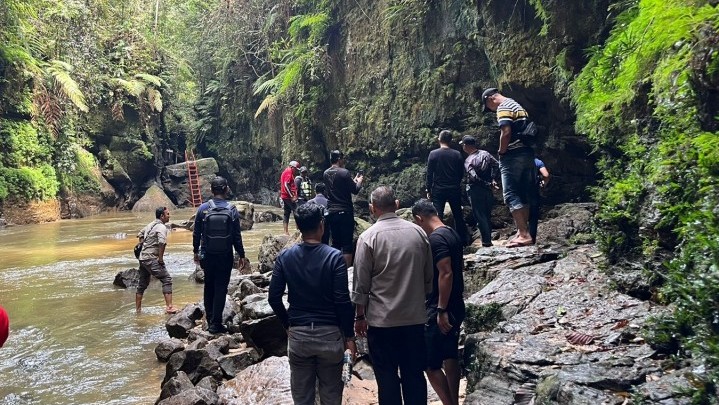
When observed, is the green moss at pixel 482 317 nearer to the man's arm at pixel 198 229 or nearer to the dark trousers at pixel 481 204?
the dark trousers at pixel 481 204

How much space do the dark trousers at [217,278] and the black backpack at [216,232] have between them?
0.12 meters

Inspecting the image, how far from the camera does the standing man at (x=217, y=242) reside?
711cm

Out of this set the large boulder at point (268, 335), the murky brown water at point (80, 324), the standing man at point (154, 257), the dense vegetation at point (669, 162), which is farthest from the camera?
Result: the standing man at point (154, 257)

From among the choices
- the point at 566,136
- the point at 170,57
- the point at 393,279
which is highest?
the point at 170,57

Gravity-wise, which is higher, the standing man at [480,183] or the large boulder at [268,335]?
the standing man at [480,183]

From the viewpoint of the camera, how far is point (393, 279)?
13.7 feet

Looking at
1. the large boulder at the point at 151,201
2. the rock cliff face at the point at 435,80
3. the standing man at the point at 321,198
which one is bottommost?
the large boulder at the point at 151,201

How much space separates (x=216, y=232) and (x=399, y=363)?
3.65 metres

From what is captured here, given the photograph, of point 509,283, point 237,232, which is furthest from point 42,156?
point 509,283

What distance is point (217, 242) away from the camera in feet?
23.3

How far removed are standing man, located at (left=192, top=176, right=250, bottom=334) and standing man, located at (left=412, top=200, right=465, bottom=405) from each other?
133 inches

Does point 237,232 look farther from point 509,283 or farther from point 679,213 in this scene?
point 679,213

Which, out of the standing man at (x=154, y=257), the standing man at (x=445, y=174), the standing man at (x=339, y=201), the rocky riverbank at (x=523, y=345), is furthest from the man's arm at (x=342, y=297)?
the standing man at (x=154, y=257)

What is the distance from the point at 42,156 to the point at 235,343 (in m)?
21.3
